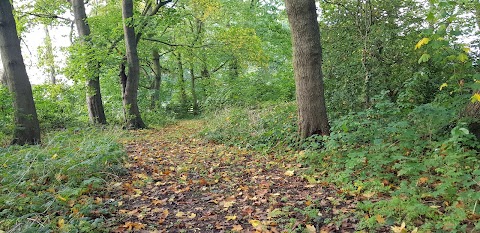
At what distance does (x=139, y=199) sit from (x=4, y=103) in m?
5.92

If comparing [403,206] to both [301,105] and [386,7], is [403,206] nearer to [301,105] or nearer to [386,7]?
[301,105]

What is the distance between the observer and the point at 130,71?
11359 millimetres

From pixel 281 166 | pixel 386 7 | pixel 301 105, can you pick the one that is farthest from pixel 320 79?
pixel 386 7

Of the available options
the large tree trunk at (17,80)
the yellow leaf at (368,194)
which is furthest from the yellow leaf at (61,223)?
the large tree trunk at (17,80)

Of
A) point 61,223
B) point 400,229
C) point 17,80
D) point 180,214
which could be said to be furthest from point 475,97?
point 17,80

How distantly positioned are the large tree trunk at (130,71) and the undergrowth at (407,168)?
6741 millimetres

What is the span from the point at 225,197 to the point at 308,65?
303 centimetres

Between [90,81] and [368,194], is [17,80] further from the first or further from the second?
[368,194]

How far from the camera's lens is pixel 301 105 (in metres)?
6.15

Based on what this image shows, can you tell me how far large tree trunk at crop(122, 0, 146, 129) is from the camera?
11.0m

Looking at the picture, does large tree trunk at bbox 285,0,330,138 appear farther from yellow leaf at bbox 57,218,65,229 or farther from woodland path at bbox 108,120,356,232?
yellow leaf at bbox 57,218,65,229

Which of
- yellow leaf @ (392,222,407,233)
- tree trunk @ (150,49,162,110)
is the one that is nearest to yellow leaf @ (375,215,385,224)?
yellow leaf @ (392,222,407,233)

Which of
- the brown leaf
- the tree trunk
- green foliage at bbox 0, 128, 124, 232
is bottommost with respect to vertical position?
the brown leaf

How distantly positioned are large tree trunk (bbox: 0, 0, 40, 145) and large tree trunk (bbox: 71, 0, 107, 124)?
3.79 meters
